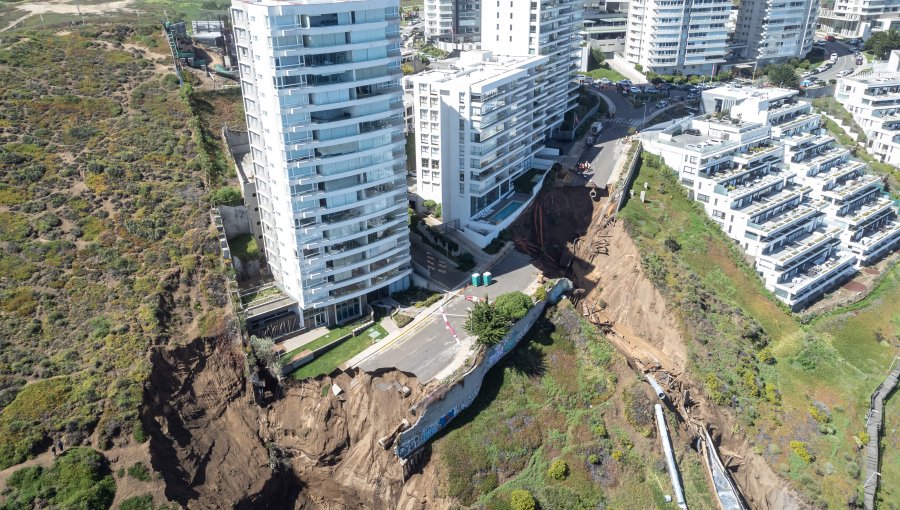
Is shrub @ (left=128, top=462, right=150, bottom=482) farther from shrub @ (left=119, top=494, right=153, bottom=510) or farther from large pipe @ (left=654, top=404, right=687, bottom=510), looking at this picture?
large pipe @ (left=654, top=404, right=687, bottom=510)

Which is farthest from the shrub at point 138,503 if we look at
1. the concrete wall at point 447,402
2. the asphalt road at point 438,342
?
the asphalt road at point 438,342

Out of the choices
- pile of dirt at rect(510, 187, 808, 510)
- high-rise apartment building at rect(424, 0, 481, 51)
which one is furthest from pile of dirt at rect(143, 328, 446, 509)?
high-rise apartment building at rect(424, 0, 481, 51)

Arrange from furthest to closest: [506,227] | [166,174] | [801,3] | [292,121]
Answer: [801,3], [506,227], [166,174], [292,121]

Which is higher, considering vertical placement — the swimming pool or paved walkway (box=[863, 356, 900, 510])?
the swimming pool

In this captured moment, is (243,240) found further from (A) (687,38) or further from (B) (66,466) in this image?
(A) (687,38)

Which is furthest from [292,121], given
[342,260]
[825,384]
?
[825,384]

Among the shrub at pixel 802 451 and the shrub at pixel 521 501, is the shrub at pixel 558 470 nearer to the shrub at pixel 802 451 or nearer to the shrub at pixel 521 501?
the shrub at pixel 521 501
